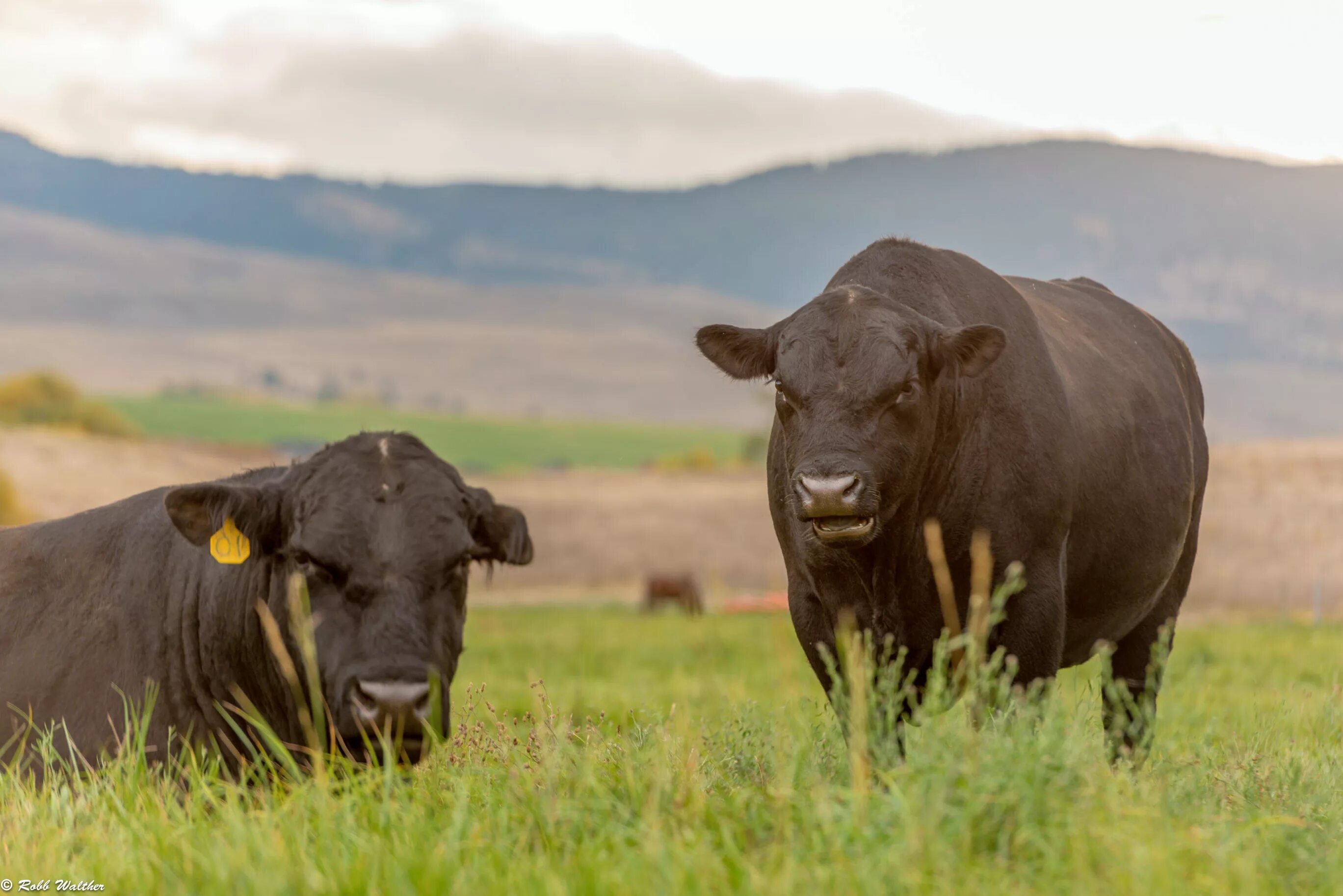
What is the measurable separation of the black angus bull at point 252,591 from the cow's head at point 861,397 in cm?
120

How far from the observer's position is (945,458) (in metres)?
6.20

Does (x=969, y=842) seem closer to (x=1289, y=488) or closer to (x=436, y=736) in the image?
(x=436, y=736)

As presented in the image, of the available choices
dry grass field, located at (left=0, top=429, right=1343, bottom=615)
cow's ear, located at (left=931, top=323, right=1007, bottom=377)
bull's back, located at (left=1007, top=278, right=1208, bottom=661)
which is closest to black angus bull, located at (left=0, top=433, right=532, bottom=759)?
cow's ear, located at (left=931, top=323, right=1007, bottom=377)

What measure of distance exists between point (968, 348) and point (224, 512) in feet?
9.89

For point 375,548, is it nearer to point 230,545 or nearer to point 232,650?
point 230,545

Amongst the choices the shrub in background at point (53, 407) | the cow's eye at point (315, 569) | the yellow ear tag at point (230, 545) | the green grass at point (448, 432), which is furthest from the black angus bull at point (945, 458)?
the green grass at point (448, 432)

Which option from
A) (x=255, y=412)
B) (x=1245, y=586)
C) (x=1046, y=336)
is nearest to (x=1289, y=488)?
(x=1245, y=586)

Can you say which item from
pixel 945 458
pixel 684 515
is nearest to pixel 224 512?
pixel 945 458

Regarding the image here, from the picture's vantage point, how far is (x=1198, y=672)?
13.5 metres

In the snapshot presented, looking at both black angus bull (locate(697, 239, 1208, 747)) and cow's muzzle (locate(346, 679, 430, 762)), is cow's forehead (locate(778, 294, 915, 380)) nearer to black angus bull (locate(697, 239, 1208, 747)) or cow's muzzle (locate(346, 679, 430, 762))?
black angus bull (locate(697, 239, 1208, 747))

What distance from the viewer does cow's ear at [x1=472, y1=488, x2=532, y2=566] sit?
5.90 m

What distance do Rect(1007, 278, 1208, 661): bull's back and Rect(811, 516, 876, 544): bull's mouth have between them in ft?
4.82

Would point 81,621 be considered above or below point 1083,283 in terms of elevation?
below

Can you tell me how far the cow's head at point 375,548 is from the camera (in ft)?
16.9
